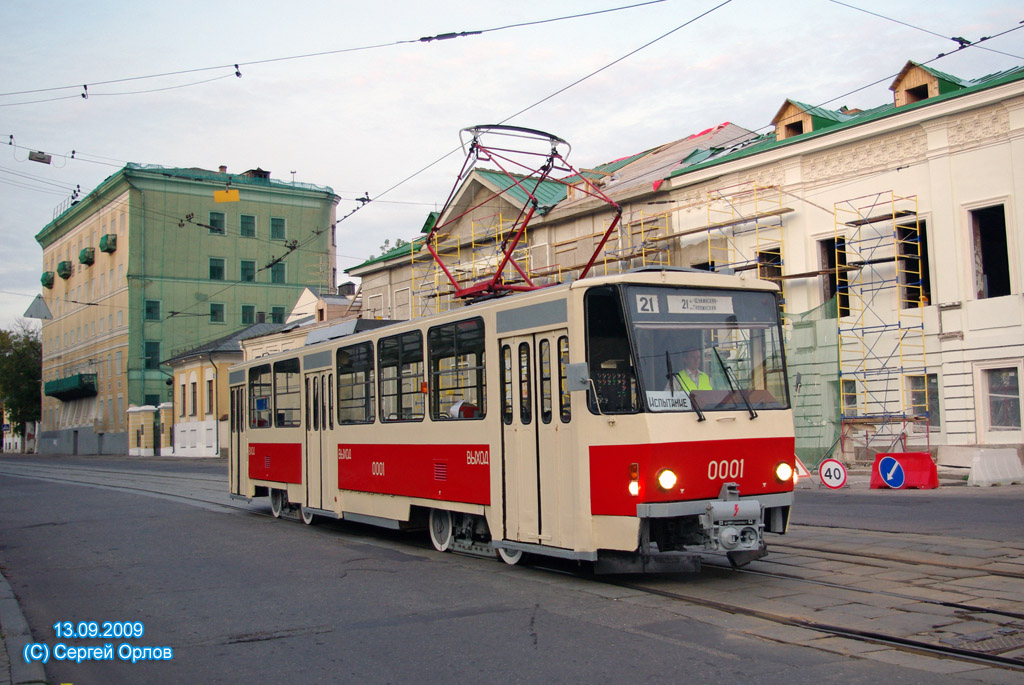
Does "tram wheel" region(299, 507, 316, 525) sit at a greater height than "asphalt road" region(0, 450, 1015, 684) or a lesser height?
greater

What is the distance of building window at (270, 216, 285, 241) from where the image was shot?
72.1 meters

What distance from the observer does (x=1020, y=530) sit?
12.8 metres

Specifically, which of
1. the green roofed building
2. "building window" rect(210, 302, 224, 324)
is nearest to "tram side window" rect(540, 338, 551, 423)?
the green roofed building

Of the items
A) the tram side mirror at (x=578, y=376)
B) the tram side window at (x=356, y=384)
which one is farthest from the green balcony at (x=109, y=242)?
the tram side mirror at (x=578, y=376)

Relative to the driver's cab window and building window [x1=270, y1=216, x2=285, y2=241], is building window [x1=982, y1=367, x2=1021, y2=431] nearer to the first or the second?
the driver's cab window

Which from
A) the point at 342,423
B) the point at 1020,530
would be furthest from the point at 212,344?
the point at 1020,530

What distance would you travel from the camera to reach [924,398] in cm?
2456

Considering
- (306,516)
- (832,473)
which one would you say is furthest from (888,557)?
(306,516)

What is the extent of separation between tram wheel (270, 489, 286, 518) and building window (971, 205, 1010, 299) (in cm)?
1708

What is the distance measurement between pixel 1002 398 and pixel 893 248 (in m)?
4.59

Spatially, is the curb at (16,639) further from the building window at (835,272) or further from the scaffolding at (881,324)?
the building window at (835,272)

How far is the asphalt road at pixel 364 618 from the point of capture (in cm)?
651

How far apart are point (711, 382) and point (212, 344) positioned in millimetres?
57152

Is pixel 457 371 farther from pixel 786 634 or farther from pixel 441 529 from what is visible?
pixel 786 634
